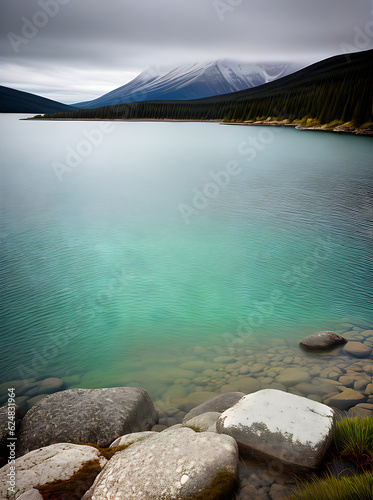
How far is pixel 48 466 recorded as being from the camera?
4.17 metres

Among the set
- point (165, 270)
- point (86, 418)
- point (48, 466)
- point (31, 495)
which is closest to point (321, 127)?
point (165, 270)

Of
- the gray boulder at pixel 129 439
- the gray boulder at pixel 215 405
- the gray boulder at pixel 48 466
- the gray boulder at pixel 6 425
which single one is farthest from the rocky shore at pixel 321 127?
the gray boulder at pixel 48 466

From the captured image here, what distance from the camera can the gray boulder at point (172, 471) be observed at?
12.1 feet

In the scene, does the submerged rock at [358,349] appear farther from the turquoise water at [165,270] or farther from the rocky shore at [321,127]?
the rocky shore at [321,127]

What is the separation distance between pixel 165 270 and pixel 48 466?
8946 millimetres

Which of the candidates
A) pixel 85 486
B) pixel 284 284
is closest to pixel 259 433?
pixel 85 486

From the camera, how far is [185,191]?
26.6 meters

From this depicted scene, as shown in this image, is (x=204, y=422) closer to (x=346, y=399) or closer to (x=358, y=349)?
(x=346, y=399)

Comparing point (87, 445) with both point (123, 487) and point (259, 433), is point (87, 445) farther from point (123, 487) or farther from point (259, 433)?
point (259, 433)

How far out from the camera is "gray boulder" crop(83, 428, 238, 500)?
12.1 ft

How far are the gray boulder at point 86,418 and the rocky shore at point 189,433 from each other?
0.05 ft

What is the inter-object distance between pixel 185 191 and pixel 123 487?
23.9 metres

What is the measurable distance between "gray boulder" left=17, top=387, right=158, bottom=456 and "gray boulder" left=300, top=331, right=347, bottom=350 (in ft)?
12.6

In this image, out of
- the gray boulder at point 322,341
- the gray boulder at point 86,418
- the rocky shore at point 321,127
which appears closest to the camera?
the gray boulder at point 86,418
